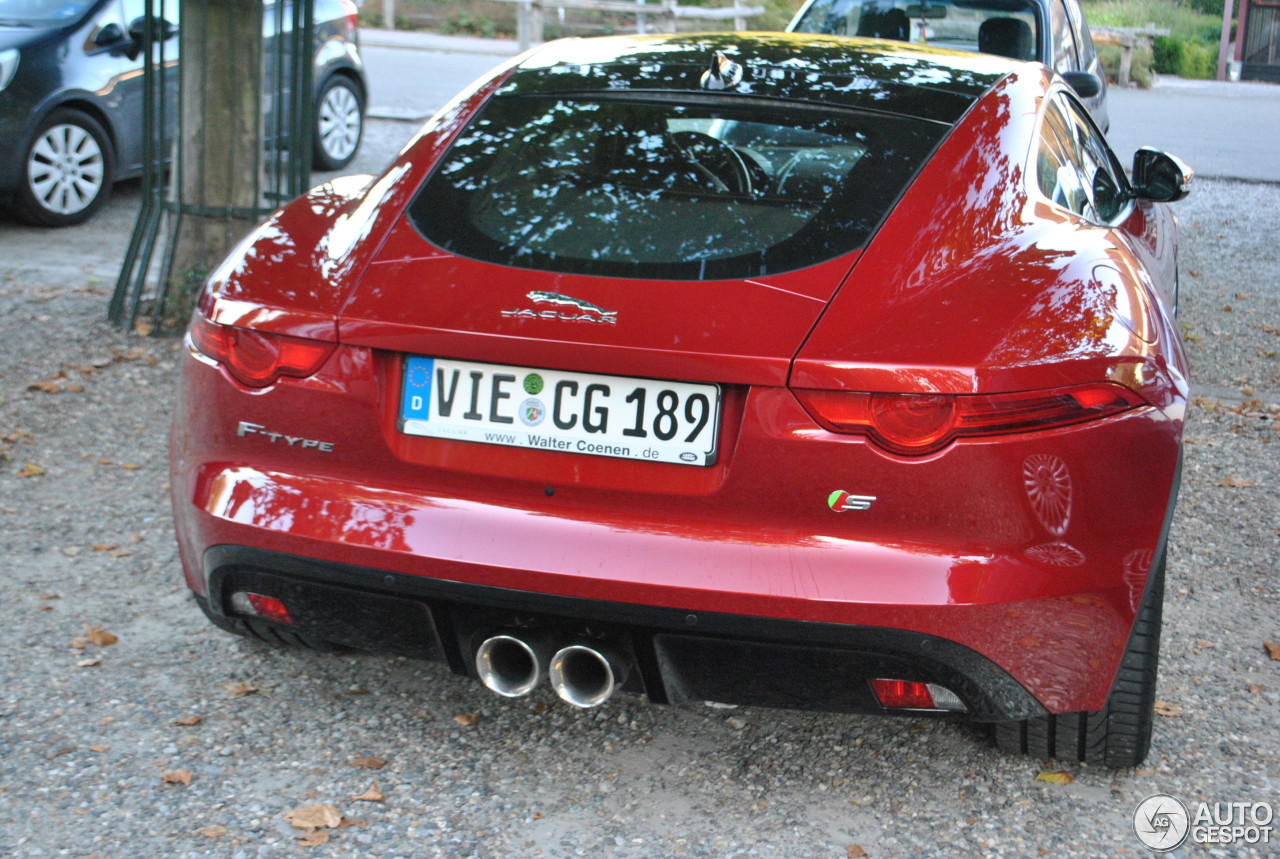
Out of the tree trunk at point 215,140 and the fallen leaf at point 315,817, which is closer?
the fallen leaf at point 315,817

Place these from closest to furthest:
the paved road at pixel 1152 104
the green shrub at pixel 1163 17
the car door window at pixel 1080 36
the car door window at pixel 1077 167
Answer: the car door window at pixel 1077 167
the car door window at pixel 1080 36
the paved road at pixel 1152 104
the green shrub at pixel 1163 17

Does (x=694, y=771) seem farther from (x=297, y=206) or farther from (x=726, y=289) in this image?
(x=297, y=206)

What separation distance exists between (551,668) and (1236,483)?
3.27 metres

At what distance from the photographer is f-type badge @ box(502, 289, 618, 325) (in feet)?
8.09

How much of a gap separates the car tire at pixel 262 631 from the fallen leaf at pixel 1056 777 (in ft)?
5.15

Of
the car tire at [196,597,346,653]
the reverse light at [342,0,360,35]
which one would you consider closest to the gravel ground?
the car tire at [196,597,346,653]

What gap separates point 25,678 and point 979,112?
2.58 m

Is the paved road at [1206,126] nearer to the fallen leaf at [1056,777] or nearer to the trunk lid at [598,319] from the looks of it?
the fallen leaf at [1056,777]

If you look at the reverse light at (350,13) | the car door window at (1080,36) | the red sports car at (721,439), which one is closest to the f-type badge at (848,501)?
the red sports car at (721,439)

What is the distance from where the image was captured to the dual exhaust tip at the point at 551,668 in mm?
2555

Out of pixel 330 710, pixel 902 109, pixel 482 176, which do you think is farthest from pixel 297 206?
pixel 902 109

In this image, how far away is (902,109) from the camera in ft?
10.0

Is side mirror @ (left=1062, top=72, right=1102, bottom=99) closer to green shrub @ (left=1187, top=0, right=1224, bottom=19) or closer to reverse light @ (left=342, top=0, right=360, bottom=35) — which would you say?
reverse light @ (left=342, top=0, right=360, bottom=35)

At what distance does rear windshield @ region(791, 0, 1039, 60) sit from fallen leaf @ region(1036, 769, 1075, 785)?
18.4 feet
